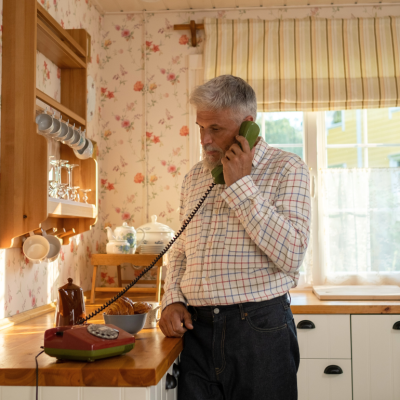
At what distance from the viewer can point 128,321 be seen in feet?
4.91

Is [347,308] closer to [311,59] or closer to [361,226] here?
[361,226]

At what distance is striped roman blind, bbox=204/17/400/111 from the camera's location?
122 inches

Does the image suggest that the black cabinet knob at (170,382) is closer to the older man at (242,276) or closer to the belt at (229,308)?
the older man at (242,276)

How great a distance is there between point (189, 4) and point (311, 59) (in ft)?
2.89

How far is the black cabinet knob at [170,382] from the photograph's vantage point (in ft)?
4.26

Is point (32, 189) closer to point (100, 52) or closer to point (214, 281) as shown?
point (214, 281)

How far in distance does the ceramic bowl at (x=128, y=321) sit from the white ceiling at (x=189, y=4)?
2.34 m

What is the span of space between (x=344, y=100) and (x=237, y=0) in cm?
95

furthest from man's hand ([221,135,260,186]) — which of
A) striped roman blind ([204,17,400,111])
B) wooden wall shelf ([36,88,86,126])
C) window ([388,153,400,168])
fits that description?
window ([388,153,400,168])

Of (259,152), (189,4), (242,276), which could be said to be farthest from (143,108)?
(242,276)

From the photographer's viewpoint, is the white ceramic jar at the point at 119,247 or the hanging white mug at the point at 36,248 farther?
the white ceramic jar at the point at 119,247

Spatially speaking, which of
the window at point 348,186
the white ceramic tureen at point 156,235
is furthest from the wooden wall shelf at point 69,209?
the window at point 348,186

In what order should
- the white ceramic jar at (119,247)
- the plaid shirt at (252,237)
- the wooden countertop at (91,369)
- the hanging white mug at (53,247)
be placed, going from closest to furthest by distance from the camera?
1. the wooden countertop at (91,369)
2. the plaid shirt at (252,237)
3. the hanging white mug at (53,247)
4. the white ceramic jar at (119,247)

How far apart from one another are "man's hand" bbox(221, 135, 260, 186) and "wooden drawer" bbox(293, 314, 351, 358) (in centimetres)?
139
